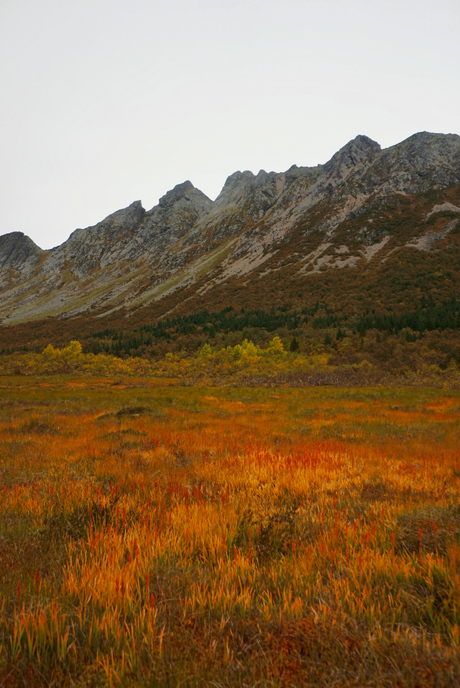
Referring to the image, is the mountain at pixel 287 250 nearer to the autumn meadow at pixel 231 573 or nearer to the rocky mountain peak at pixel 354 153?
the rocky mountain peak at pixel 354 153

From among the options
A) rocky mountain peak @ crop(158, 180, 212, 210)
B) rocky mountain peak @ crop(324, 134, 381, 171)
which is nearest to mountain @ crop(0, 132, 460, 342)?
rocky mountain peak @ crop(324, 134, 381, 171)

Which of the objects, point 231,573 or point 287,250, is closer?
point 231,573

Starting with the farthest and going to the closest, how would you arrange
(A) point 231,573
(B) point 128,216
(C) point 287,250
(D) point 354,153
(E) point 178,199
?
A: (E) point 178,199, (B) point 128,216, (D) point 354,153, (C) point 287,250, (A) point 231,573

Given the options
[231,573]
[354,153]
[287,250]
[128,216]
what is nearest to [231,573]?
[231,573]

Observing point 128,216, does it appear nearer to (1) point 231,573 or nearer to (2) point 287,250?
(2) point 287,250

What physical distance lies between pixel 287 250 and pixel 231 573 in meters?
93.0

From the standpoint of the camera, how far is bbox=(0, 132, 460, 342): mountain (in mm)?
63156

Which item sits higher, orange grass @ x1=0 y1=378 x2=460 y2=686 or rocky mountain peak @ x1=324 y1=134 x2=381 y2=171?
rocky mountain peak @ x1=324 y1=134 x2=381 y2=171

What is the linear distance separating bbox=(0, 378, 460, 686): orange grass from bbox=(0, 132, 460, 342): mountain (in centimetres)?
5309

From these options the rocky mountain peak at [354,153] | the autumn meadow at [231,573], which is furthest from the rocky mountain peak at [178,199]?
the autumn meadow at [231,573]

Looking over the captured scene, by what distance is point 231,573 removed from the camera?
6.92 feet

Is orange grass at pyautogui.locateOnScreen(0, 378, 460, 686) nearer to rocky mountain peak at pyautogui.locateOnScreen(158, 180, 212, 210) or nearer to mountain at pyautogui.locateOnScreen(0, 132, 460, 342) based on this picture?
mountain at pyautogui.locateOnScreen(0, 132, 460, 342)

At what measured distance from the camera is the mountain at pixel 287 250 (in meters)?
63.2

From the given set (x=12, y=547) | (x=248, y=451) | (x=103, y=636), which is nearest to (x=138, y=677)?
(x=103, y=636)
